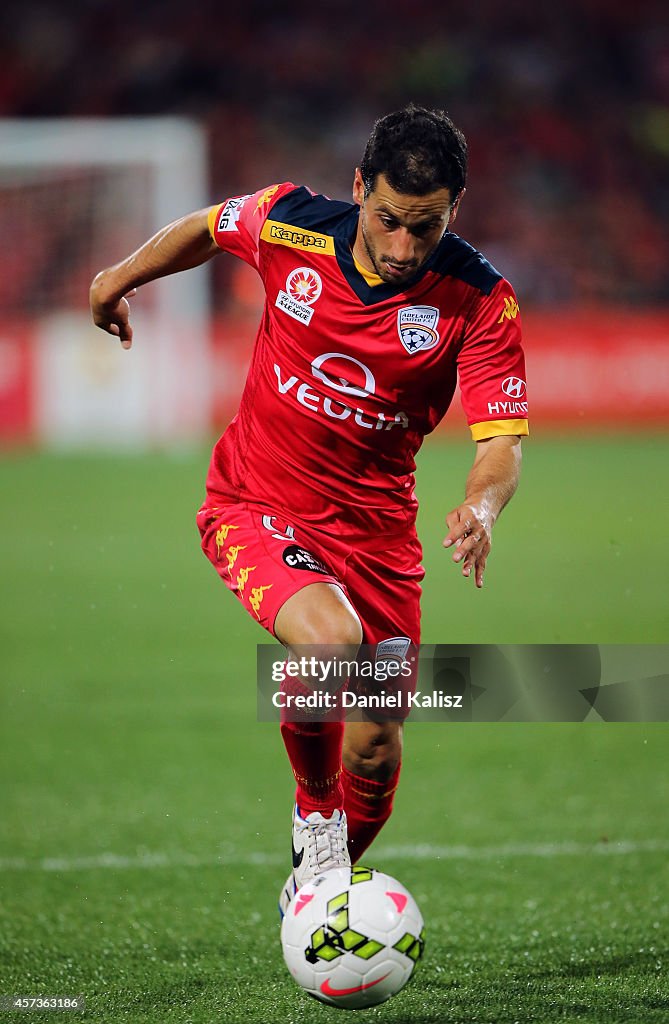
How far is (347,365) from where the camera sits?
11.9 ft

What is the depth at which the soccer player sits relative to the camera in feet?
11.1

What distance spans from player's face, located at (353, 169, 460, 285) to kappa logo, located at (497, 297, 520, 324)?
0.26 metres

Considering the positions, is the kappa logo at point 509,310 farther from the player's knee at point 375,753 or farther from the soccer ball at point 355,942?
the soccer ball at point 355,942

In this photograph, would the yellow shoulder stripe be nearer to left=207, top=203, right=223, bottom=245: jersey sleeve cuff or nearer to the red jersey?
the red jersey

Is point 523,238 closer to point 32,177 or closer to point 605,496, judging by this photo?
point 32,177

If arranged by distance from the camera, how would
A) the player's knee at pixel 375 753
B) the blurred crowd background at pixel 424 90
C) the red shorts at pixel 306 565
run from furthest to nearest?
the blurred crowd background at pixel 424 90 < the player's knee at pixel 375 753 < the red shorts at pixel 306 565

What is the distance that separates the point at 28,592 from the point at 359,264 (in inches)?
271

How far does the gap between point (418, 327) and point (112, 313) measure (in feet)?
3.35

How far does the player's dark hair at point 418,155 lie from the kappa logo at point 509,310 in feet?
1.15

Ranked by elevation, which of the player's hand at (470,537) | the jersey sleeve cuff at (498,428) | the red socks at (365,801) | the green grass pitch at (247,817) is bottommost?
the green grass pitch at (247,817)

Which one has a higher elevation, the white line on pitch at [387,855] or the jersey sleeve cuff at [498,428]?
the jersey sleeve cuff at [498,428]

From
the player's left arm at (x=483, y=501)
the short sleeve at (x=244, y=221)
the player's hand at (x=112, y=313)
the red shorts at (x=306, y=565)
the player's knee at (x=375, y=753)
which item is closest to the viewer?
the player's left arm at (x=483, y=501)

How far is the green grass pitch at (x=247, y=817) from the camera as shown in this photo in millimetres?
3553

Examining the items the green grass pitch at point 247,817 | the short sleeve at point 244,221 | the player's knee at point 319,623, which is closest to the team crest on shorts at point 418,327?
the short sleeve at point 244,221
